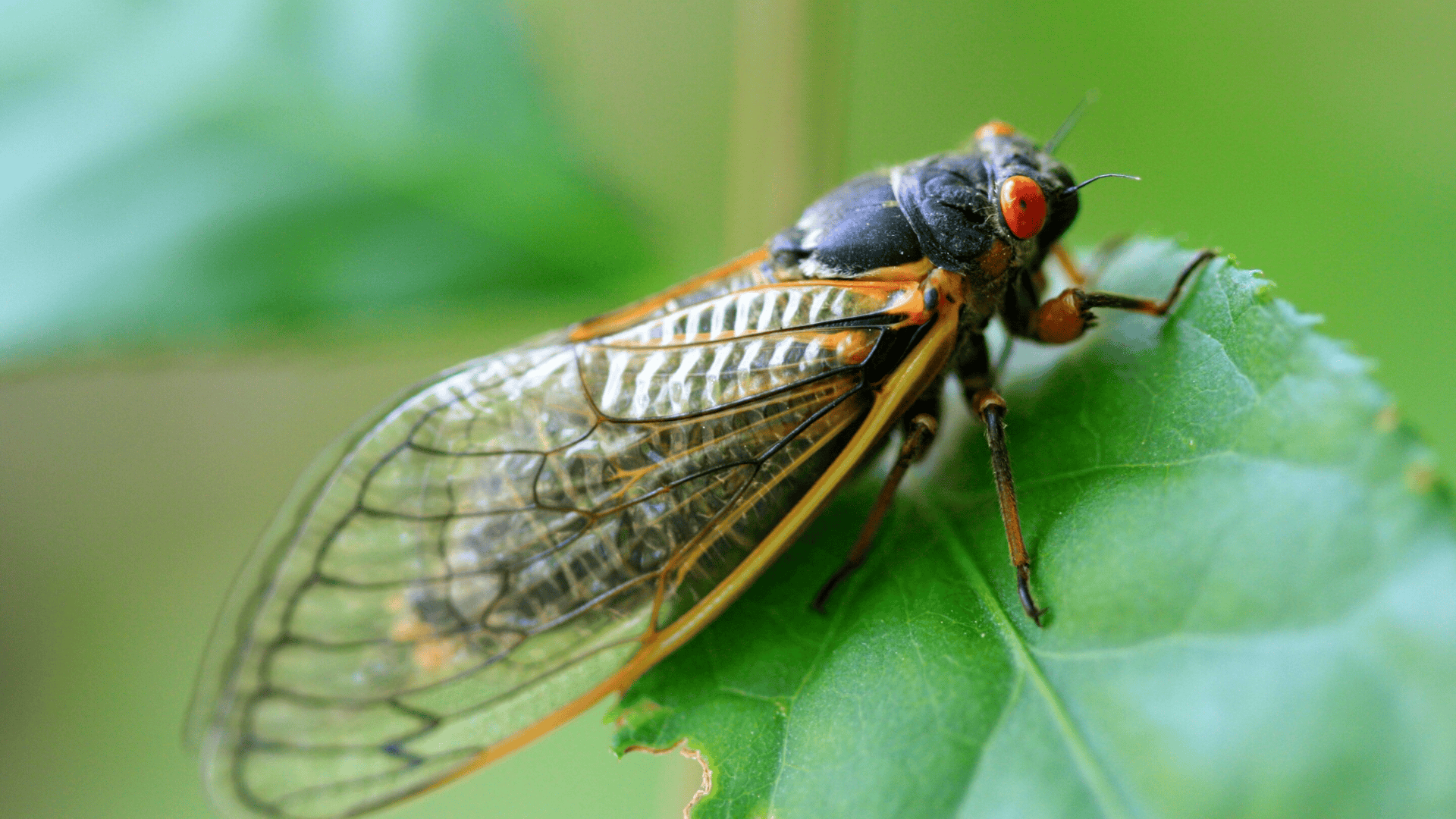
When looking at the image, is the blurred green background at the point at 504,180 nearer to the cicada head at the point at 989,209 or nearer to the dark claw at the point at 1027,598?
the cicada head at the point at 989,209

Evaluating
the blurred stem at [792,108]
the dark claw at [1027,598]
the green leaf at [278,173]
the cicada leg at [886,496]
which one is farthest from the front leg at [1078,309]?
the green leaf at [278,173]

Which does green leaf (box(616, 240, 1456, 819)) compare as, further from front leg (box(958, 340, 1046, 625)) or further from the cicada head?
the cicada head

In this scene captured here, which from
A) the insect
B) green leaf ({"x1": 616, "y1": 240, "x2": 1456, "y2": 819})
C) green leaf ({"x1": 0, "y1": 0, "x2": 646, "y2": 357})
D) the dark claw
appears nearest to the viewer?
green leaf ({"x1": 616, "y1": 240, "x2": 1456, "y2": 819})

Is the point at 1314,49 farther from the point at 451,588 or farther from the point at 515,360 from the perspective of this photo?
the point at 451,588

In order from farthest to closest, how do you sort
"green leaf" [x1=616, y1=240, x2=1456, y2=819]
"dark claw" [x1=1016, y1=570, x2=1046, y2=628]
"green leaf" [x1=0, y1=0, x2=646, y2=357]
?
"green leaf" [x1=0, y1=0, x2=646, y2=357] < "dark claw" [x1=1016, y1=570, x2=1046, y2=628] < "green leaf" [x1=616, y1=240, x2=1456, y2=819]

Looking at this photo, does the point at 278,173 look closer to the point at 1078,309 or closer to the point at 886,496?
the point at 886,496

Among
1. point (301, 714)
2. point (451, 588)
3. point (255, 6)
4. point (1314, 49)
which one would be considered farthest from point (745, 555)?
point (1314, 49)

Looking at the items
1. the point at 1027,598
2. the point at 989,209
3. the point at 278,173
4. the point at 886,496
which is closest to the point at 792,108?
the point at 989,209

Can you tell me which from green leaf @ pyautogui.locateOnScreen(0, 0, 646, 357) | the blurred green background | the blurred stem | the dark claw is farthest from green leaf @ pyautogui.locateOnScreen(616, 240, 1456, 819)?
green leaf @ pyautogui.locateOnScreen(0, 0, 646, 357)
